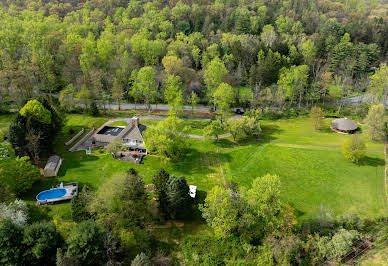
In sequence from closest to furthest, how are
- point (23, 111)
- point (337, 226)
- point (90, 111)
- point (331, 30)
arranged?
point (337, 226), point (23, 111), point (90, 111), point (331, 30)

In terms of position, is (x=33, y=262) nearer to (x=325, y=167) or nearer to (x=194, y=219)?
(x=194, y=219)

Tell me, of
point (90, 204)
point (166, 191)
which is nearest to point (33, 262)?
point (90, 204)

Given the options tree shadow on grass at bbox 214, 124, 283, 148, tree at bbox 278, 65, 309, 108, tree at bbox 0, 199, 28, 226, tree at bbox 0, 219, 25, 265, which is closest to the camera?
tree at bbox 0, 219, 25, 265

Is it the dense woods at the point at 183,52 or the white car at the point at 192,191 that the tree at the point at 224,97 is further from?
the white car at the point at 192,191

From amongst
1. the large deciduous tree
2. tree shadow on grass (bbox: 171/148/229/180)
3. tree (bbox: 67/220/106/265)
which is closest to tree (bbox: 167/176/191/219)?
tree shadow on grass (bbox: 171/148/229/180)

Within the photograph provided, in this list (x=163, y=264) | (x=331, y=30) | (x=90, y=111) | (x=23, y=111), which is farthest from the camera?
(x=331, y=30)

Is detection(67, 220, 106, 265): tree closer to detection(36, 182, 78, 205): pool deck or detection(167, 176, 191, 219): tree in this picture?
detection(36, 182, 78, 205): pool deck
